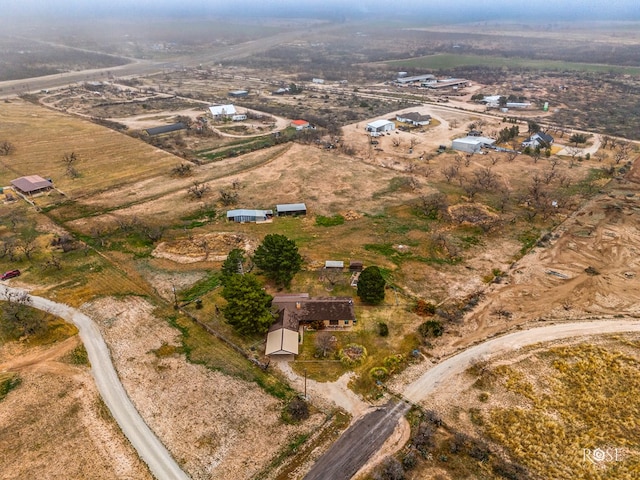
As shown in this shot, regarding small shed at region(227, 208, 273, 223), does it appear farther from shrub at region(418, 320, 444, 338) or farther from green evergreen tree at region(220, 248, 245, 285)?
shrub at region(418, 320, 444, 338)

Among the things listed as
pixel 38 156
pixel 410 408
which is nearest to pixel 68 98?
pixel 38 156

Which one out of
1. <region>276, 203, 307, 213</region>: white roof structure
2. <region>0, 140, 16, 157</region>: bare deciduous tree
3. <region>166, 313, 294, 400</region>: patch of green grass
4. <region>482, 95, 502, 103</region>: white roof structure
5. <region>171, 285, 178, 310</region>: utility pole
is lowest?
<region>166, 313, 294, 400</region>: patch of green grass

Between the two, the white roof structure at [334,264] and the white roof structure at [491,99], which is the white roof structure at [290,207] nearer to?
the white roof structure at [334,264]

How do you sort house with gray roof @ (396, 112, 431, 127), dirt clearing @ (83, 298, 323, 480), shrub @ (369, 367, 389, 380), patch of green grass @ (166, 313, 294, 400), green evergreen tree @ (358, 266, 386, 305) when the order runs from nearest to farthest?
dirt clearing @ (83, 298, 323, 480) < patch of green grass @ (166, 313, 294, 400) < shrub @ (369, 367, 389, 380) < green evergreen tree @ (358, 266, 386, 305) < house with gray roof @ (396, 112, 431, 127)

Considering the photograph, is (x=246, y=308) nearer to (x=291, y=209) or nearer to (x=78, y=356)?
(x=78, y=356)

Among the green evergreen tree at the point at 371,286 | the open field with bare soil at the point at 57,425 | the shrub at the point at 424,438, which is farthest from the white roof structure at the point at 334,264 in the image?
the open field with bare soil at the point at 57,425

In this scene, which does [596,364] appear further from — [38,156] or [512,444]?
[38,156]

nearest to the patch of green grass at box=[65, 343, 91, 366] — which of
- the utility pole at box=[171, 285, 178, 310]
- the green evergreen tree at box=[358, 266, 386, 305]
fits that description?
the utility pole at box=[171, 285, 178, 310]
